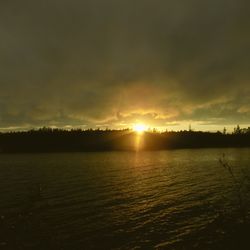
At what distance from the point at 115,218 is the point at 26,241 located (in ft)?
25.8

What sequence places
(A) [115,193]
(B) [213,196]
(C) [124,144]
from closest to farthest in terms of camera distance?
(B) [213,196] → (A) [115,193] → (C) [124,144]

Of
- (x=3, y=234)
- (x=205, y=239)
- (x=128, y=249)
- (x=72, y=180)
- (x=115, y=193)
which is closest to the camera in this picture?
(x=128, y=249)

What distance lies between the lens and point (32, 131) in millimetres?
197375

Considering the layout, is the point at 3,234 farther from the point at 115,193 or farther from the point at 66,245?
the point at 115,193

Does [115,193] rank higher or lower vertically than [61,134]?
lower

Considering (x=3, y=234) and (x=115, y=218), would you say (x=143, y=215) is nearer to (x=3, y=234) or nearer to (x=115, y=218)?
(x=115, y=218)

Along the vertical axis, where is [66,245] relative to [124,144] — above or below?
below

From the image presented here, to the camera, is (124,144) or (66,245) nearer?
(66,245)

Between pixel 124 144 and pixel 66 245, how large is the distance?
6646 inches

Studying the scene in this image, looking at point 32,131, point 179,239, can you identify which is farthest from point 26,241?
point 32,131

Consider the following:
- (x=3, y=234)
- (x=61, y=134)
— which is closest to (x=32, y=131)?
(x=61, y=134)

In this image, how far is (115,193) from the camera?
3741cm

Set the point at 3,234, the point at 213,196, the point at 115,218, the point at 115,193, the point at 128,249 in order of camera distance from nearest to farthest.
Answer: the point at 128,249 < the point at 3,234 < the point at 115,218 < the point at 213,196 < the point at 115,193

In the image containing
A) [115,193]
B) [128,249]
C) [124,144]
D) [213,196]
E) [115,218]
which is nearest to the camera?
[128,249]
